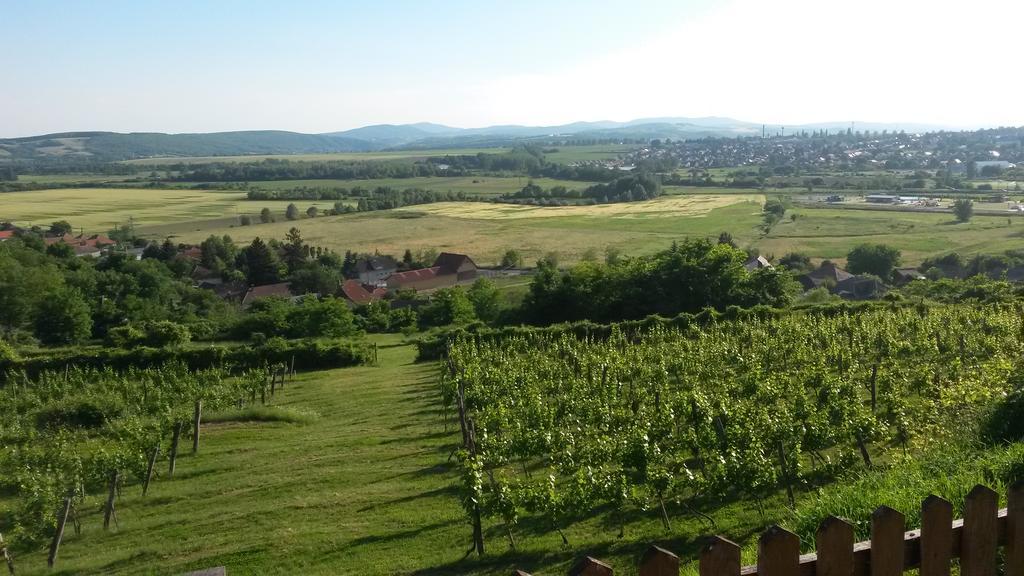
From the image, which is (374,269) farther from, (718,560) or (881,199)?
(881,199)

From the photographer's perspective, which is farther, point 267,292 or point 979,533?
point 267,292

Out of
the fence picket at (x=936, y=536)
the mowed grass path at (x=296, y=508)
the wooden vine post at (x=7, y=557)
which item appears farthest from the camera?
the wooden vine post at (x=7, y=557)

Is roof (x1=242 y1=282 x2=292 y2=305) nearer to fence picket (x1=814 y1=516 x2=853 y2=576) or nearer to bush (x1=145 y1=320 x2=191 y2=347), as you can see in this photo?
bush (x1=145 y1=320 x2=191 y2=347)

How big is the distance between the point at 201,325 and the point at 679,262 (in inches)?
1261

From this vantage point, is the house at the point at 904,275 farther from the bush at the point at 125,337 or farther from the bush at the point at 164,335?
the bush at the point at 125,337

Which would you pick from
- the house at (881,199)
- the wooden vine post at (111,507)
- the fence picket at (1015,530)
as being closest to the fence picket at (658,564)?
the fence picket at (1015,530)

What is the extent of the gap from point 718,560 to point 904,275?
62.8m

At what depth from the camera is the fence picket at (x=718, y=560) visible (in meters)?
3.34

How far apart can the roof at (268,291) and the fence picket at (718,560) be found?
219ft

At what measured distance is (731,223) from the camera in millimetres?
91750

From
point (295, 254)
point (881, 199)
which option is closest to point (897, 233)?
point (881, 199)

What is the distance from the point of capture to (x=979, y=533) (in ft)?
12.6

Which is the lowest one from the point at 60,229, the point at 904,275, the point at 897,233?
the point at 904,275

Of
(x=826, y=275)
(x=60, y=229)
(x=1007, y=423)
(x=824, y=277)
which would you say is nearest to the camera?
(x=1007, y=423)
